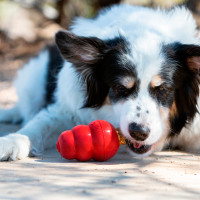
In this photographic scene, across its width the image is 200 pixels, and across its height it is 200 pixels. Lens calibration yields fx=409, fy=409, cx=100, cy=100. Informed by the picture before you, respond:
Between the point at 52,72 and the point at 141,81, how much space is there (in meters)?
2.00

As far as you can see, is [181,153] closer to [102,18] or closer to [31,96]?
[102,18]

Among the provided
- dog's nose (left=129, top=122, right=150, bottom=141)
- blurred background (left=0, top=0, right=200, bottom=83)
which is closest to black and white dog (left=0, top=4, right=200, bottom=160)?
dog's nose (left=129, top=122, right=150, bottom=141)

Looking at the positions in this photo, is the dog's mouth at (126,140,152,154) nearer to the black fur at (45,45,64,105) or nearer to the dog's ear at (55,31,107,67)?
the dog's ear at (55,31,107,67)

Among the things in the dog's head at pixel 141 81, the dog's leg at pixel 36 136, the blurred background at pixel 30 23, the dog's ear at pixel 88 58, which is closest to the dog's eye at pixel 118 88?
the dog's head at pixel 141 81

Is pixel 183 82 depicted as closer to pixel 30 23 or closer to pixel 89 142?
pixel 89 142

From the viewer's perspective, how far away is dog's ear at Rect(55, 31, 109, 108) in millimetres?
3982

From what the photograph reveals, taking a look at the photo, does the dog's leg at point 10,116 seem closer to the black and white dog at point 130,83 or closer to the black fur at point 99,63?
the black and white dog at point 130,83

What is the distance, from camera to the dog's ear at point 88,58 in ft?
13.1

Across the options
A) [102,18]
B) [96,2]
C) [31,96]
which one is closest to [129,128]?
[102,18]

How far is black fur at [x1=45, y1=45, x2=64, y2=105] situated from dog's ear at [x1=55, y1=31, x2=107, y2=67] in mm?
990

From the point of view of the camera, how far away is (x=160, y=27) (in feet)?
14.5

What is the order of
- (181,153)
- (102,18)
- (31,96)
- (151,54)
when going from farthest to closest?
(31,96), (102,18), (181,153), (151,54)

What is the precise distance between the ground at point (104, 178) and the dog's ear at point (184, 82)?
1.44 ft

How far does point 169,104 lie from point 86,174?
1.26 meters
